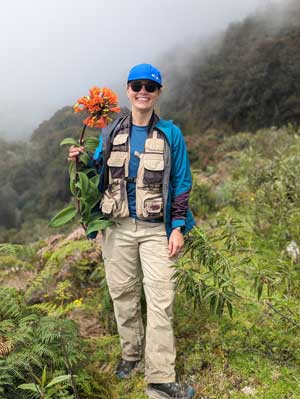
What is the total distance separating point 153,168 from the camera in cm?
278

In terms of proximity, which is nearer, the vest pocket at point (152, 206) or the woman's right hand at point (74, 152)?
the vest pocket at point (152, 206)

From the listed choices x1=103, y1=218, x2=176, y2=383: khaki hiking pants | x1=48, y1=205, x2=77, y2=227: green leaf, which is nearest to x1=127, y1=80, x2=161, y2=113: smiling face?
x1=103, y1=218, x2=176, y2=383: khaki hiking pants

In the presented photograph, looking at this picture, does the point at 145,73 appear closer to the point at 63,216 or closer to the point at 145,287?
the point at 63,216

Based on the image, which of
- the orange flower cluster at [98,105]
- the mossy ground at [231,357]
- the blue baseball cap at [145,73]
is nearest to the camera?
the blue baseball cap at [145,73]

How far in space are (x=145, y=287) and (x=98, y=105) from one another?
1457 millimetres

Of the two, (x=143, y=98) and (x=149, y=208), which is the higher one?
(x=143, y=98)

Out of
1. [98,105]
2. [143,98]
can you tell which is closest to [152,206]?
[143,98]

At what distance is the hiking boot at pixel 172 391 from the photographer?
2.78 metres

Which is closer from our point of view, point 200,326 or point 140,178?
point 140,178

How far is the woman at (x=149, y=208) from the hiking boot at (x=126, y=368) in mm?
312

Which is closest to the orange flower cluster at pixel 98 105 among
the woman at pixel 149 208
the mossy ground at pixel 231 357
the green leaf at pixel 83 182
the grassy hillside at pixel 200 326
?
the woman at pixel 149 208

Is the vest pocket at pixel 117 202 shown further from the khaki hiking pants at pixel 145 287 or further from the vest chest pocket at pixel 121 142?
the vest chest pocket at pixel 121 142

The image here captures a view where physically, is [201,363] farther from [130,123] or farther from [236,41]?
[236,41]

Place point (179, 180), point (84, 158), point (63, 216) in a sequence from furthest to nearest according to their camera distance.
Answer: point (63, 216) < point (84, 158) < point (179, 180)
